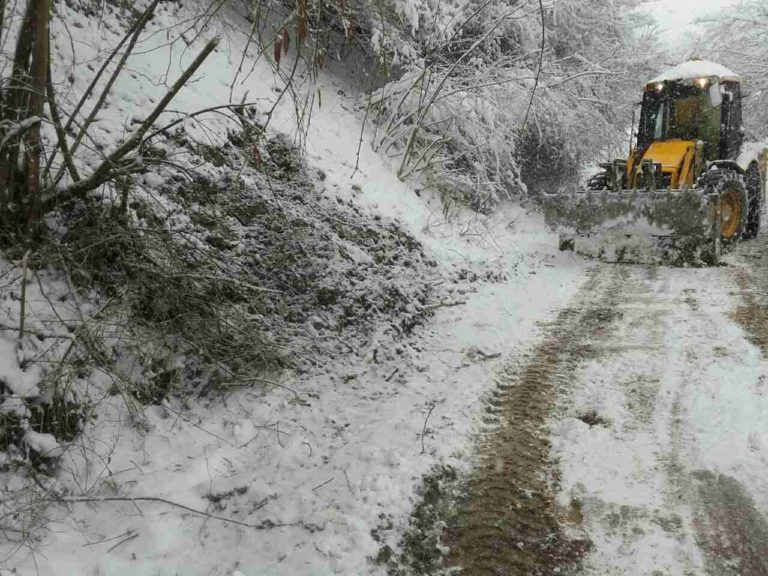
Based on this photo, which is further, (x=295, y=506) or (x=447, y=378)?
(x=447, y=378)

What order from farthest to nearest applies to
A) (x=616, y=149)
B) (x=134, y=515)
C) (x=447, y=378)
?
(x=616, y=149) → (x=447, y=378) → (x=134, y=515)

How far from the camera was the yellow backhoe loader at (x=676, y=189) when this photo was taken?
26.2ft

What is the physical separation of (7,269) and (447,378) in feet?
10.6

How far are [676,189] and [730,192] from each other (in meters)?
1.21

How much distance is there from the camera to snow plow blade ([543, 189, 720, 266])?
25.7 ft

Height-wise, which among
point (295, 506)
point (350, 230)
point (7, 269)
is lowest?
point (295, 506)

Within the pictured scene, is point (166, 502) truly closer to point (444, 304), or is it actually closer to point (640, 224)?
point (444, 304)

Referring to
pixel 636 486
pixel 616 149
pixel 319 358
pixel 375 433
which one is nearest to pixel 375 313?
pixel 319 358

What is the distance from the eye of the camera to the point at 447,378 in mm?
4613

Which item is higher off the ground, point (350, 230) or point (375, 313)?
point (350, 230)

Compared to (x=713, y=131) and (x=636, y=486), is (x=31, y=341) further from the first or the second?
(x=713, y=131)

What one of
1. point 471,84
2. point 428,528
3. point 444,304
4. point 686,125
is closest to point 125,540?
point 428,528

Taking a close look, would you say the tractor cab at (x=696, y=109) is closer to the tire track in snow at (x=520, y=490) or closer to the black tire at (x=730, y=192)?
the black tire at (x=730, y=192)

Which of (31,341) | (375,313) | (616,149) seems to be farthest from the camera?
(616,149)
